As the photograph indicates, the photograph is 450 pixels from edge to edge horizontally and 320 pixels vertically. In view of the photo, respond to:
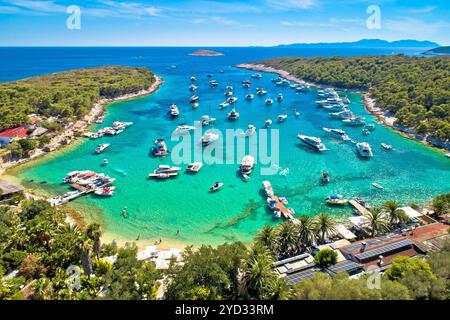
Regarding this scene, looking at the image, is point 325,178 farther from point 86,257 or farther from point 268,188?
point 86,257

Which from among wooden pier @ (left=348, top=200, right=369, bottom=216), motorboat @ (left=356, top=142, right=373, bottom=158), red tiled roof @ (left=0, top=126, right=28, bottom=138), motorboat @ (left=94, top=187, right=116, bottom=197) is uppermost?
red tiled roof @ (left=0, top=126, right=28, bottom=138)

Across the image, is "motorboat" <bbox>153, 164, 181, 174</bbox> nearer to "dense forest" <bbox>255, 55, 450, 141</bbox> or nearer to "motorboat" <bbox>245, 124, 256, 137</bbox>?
"motorboat" <bbox>245, 124, 256, 137</bbox>

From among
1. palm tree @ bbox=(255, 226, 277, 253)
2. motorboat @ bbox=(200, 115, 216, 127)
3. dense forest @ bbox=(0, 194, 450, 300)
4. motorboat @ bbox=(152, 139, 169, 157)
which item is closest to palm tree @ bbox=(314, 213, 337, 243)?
dense forest @ bbox=(0, 194, 450, 300)

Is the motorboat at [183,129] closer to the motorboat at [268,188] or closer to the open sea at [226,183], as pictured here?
the open sea at [226,183]
